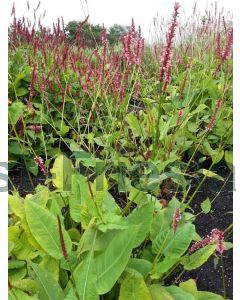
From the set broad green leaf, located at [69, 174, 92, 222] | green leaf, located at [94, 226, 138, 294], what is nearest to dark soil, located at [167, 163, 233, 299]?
green leaf, located at [94, 226, 138, 294]

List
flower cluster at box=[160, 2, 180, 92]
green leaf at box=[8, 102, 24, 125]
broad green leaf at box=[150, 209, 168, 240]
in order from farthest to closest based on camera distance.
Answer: green leaf at box=[8, 102, 24, 125]
broad green leaf at box=[150, 209, 168, 240]
flower cluster at box=[160, 2, 180, 92]

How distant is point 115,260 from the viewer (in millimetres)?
966

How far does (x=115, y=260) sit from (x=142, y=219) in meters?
0.18

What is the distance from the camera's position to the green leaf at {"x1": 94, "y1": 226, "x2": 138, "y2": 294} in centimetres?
96

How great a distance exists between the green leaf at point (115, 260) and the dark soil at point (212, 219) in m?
Result: 0.27

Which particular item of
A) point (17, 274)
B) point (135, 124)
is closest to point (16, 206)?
point (17, 274)

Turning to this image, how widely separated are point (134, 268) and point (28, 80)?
162 cm

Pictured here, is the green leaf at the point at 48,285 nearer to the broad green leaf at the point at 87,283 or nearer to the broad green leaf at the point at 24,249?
the broad green leaf at the point at 87,283

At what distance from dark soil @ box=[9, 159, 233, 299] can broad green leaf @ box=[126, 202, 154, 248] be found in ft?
0.74

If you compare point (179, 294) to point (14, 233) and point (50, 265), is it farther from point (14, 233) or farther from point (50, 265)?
point (14, 233)

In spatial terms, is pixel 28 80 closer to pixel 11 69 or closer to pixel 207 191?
pixel 11 69

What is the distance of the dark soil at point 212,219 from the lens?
1.34 metres

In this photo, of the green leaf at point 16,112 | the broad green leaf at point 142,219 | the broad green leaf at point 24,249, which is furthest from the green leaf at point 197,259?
the green leaf at point 16,112

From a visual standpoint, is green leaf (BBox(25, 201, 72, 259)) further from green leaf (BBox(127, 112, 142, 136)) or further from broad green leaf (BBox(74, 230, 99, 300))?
green leaf (BBox(127, 112, 142, 136))
